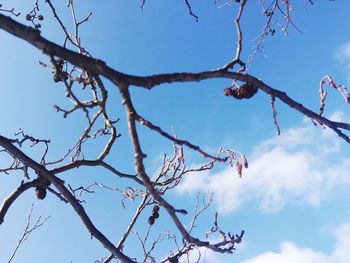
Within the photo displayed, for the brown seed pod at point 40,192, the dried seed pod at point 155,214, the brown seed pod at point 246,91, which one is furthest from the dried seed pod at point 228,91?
the dried seed pod at point 155,214

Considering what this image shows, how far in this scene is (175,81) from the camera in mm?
1992

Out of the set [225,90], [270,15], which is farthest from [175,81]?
[270,15]

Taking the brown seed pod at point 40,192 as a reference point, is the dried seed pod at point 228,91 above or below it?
above

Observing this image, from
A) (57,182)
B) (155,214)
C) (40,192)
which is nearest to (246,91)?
(57,182)

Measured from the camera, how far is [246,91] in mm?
2600

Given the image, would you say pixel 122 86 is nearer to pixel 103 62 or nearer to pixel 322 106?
pixel 103 62

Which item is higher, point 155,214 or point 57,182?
point 155,214

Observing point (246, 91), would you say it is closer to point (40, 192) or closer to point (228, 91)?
point (228, 91)

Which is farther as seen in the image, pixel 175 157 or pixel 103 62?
pixel 175 157

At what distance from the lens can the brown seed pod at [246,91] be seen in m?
2.58

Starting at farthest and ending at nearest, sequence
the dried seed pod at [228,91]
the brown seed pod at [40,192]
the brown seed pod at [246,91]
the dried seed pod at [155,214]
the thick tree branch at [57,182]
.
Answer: the dried seed pod at [155,214] < the brown seed pod at [40,192] < the thick tree branch at [57,182] < the dried seed pod at [228,91] < the brown seed pod at [246,91]

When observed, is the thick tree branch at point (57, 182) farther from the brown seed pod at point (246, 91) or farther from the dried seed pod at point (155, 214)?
the brown seed pod at point (246, 91)

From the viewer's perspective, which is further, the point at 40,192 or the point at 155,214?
the point at 155,214

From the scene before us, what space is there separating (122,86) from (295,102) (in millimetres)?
866
